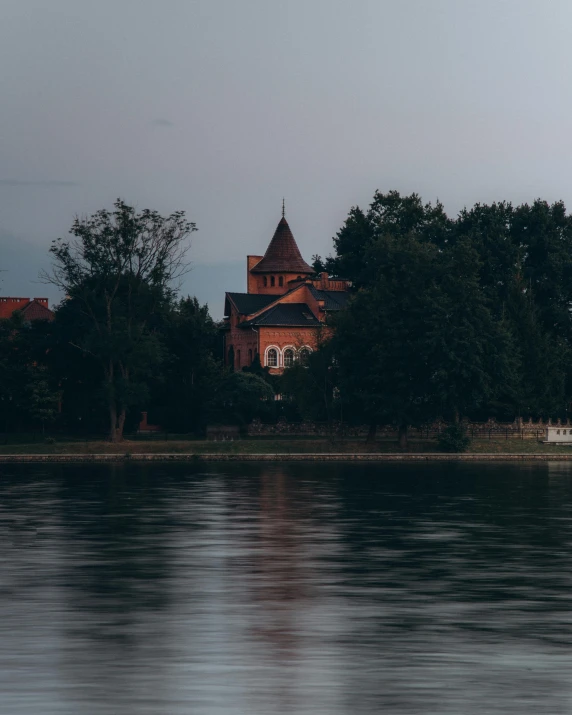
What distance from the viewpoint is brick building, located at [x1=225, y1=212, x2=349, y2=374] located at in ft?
391

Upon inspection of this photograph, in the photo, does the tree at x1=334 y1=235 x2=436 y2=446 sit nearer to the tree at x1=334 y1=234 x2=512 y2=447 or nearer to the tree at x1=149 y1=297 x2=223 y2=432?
the tree at x1=334 y1=234 x2=512 y2=447

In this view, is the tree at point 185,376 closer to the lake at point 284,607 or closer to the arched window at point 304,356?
the arched window at point 304,356

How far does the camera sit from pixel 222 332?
131 metres

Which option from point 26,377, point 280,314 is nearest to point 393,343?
point 26,377

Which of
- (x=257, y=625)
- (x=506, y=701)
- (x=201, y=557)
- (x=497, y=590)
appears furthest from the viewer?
(x=201, y=557)

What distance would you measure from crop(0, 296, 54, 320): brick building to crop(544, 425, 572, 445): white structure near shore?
55.8 meters

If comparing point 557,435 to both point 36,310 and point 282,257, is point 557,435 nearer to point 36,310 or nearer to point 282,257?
point 282,257

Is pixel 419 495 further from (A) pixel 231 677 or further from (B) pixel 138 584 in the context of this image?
(A) pixel 231 677

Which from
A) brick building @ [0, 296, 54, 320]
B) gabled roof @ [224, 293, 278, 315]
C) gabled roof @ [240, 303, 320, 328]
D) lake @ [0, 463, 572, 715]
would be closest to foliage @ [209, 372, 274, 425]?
gabled roof @ [240, 303, 320, 328]

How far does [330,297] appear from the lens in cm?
12381

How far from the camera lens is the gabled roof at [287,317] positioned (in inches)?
4690

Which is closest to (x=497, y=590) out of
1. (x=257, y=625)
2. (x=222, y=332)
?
(x=257, y=625)

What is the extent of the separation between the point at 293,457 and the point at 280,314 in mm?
39501

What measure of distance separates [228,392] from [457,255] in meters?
19.0
